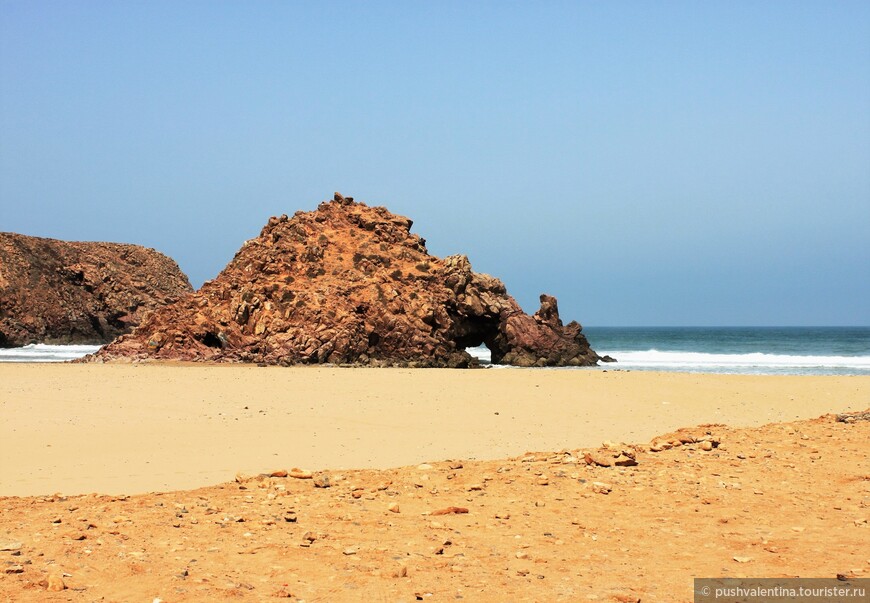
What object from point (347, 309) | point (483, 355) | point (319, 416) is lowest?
point (319, 416)

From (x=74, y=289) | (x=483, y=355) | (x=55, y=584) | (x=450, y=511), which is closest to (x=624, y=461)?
(x=450, y=511)

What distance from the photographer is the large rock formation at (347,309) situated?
28750mm

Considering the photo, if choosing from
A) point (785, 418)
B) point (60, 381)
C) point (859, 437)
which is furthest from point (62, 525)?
point (60, 381)

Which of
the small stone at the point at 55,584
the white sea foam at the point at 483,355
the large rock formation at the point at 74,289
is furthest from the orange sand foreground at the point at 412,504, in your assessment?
the large rock formation at the point at 74,289

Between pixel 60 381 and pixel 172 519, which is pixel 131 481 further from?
pixel 60 381

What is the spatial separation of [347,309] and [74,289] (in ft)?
123

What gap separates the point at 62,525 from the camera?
604cm

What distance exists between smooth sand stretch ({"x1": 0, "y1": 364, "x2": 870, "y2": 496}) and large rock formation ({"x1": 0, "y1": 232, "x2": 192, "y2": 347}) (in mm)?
35059

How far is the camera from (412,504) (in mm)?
6945

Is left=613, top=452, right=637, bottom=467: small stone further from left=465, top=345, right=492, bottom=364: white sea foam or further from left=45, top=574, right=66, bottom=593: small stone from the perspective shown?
left=465, top=345, right=492, bottom=364: white sea foam

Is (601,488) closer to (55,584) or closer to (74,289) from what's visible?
(55,584)

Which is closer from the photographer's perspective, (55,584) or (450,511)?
(55,584)

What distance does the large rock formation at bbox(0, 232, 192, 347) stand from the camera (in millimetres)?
53094

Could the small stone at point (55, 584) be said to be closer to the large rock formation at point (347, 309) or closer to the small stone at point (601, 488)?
the small stone at point (601, 488)
